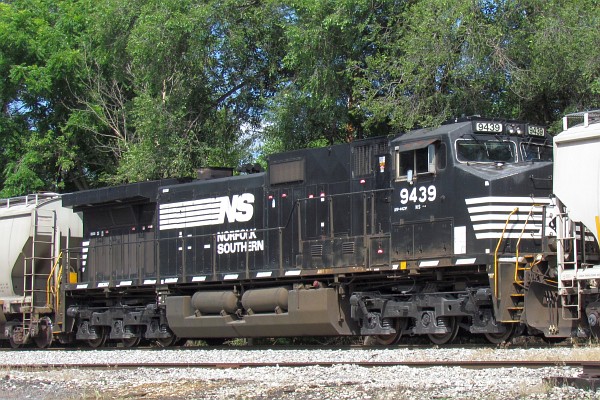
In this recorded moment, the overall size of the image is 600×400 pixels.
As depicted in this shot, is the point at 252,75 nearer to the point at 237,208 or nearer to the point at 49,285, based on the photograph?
the point at 237,208

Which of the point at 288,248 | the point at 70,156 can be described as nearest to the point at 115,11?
the point at 70,156

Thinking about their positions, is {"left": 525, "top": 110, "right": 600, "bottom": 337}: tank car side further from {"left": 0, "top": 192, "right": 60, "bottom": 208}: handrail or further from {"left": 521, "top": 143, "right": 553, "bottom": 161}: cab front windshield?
{"left": 0, "top": 192, "right": 60, "bottom": 208}: handrail

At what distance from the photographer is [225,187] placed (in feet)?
57.1

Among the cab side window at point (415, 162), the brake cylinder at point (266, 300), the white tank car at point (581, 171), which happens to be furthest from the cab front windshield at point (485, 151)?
the brake cylinder at point (266, 300)

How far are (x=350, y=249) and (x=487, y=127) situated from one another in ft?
11.1

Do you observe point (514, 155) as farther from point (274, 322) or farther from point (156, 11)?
point (156, 11)

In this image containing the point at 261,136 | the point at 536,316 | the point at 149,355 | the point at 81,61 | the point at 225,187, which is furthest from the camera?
the point at 81,61

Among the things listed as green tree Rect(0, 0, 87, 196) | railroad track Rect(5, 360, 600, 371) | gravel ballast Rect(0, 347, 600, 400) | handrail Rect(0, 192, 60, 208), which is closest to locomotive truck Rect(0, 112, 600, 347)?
handrail Rect(0, 192, 60, 208)

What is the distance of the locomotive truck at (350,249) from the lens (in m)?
12.3

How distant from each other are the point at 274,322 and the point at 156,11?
32.9 feet

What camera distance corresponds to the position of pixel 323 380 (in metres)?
9.75

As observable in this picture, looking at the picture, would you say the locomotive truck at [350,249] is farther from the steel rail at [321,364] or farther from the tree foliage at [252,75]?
the tree foliage at [252,75]

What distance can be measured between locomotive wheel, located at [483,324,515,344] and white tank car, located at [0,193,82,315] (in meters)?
11.8

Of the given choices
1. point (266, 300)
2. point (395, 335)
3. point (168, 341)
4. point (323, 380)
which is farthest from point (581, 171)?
point (168, 341)
